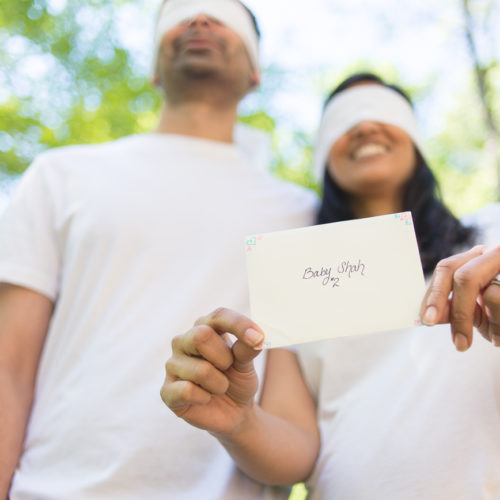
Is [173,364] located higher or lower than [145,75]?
lower

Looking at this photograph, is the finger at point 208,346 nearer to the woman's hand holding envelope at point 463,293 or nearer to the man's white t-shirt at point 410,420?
the woman's hand holding envelope at point 463,293

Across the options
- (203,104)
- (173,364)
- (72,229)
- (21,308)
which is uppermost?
(203,104)

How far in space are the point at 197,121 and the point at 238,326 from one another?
149cm

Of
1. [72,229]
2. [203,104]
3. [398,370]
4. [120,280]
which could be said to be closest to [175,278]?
[120,280]

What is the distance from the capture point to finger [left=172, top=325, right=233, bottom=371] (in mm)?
1046

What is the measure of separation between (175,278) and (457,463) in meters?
1.08

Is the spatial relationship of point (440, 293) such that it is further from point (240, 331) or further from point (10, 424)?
point (10, 424)

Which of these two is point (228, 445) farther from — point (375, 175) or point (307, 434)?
point (375, 175)

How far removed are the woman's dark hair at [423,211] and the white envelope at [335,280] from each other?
2.55 feet

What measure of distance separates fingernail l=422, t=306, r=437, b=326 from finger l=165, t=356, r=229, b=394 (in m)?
0.48

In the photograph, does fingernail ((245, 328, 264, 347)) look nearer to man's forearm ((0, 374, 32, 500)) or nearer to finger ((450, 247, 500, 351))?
finger ((450, 247, 500, 351))

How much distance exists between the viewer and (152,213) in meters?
1.79

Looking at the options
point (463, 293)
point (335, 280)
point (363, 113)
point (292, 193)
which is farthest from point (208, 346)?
point (363, 113)

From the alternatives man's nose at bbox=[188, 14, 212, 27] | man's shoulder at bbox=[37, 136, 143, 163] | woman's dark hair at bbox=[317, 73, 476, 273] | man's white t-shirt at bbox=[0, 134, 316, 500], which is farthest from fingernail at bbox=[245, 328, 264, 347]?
man's nose at bbox=[188, 14, 212, 27]
